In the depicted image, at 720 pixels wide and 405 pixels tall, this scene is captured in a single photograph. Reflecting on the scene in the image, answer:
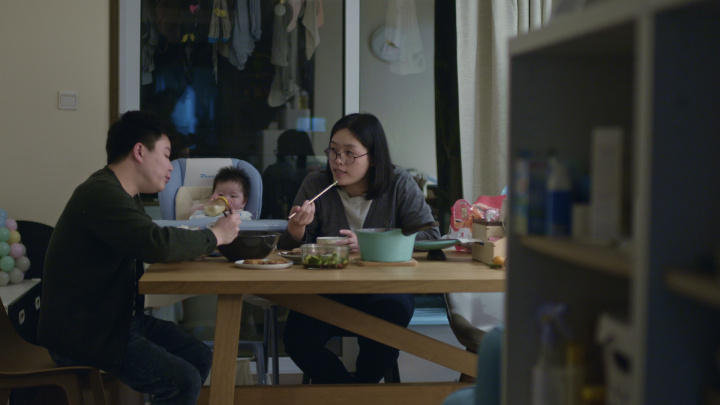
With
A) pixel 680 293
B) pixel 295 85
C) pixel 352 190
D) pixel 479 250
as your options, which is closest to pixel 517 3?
pixel 295 85

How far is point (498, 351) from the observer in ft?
3.85

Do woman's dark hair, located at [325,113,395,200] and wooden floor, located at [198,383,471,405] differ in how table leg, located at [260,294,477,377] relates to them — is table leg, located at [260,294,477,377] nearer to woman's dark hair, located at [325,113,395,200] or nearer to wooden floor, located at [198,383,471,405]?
wooden floor, located at [198,383,471,405]

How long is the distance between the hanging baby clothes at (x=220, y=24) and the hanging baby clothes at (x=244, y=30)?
4 centimetres

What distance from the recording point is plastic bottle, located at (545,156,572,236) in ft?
2.99

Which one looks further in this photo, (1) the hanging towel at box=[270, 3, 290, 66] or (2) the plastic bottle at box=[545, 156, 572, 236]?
(1) the hanging towel at box=[270, 3, 290, 66]

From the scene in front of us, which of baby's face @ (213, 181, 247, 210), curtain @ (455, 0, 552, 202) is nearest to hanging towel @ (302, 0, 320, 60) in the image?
curtain @ (455, 0, 552, 202)

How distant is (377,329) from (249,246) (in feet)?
1.48

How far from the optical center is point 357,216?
254cm

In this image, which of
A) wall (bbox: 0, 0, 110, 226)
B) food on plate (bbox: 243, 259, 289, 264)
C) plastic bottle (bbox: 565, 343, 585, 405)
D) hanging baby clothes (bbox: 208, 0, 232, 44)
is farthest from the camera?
hanging baby clothes (bbox: 208, 0, 232, 44)

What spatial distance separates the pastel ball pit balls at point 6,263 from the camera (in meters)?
2.88

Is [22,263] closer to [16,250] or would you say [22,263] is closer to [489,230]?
[16,250]

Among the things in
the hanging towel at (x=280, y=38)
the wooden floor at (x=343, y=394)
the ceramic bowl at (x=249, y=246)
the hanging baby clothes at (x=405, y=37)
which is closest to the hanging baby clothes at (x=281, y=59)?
the hanging towel at (x=280, y=38)

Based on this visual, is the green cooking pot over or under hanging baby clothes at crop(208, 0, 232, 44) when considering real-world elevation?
under

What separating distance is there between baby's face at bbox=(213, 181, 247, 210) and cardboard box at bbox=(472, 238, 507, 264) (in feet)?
3.89
